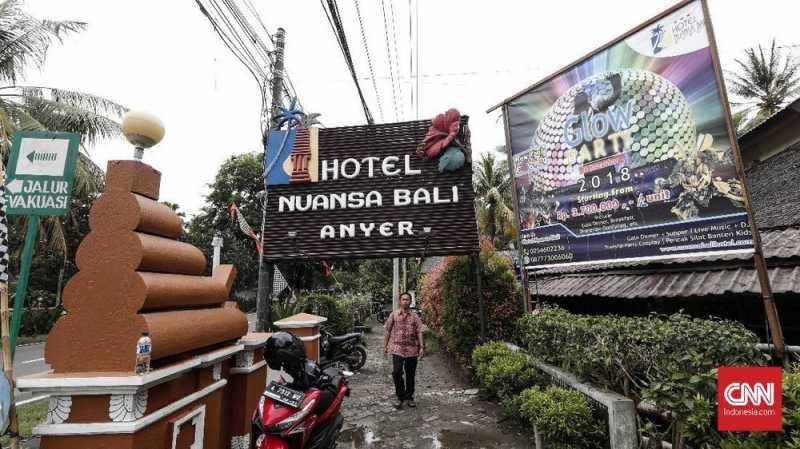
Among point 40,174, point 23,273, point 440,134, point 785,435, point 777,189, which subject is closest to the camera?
point 785,435

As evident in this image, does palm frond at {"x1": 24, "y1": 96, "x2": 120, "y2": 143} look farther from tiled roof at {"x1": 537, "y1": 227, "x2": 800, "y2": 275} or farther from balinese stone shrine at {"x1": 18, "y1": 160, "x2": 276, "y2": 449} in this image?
tiled roof at {"x1": 537, "y1": 227, "x2": 800, "y2": 275}

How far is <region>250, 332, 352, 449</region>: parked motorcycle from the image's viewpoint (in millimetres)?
2738

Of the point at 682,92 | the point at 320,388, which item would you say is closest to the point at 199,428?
the point at 320,388

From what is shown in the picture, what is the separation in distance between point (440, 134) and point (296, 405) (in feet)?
17.4

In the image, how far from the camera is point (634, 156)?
471cm

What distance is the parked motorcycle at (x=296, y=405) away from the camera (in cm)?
274

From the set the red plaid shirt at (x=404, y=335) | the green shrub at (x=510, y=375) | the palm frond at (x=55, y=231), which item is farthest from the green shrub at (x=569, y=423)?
the palm frond at (x=55, y=231)

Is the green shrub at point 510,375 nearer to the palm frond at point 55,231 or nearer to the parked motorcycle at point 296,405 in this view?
the parked motorcycle at point 296,405

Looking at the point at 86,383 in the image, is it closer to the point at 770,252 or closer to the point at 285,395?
the point at 285,395

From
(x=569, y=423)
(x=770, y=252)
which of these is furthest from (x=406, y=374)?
(x=770, y=252)

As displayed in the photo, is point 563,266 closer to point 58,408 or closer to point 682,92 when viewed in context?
point 682,92

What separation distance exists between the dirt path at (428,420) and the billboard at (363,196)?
2371mm

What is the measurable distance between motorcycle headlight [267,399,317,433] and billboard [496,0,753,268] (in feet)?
13.0

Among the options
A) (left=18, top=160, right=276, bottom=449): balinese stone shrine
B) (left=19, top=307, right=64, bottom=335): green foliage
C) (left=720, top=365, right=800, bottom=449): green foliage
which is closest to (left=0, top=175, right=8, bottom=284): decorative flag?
(left=18, top=160, right=276, bottom=449): balinese stone shrine
